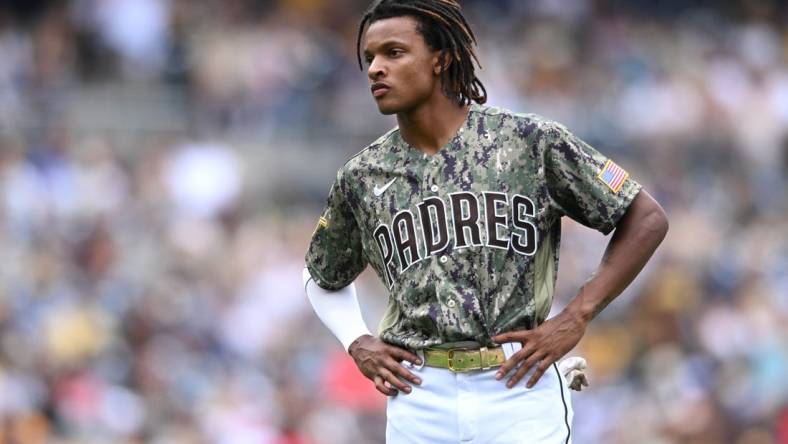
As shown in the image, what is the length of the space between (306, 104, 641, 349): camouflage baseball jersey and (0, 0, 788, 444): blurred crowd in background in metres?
5.74

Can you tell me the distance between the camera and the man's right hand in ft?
16.9

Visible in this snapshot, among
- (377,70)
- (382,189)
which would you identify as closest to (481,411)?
(382,189)

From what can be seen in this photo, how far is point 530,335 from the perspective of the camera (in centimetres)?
502

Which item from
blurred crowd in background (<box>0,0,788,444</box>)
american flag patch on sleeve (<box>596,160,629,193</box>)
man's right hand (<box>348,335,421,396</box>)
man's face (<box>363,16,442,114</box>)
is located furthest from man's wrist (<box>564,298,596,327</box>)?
blurred crowd in background (<box>0,0,788,444</box>)

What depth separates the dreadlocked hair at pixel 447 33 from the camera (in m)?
5.15

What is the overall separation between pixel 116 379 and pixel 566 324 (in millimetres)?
6840

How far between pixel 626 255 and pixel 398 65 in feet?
3.14

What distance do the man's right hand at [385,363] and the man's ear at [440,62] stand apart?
0.92 meters

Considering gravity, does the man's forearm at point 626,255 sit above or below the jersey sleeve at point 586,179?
below

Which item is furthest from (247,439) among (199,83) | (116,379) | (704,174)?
(704,174)

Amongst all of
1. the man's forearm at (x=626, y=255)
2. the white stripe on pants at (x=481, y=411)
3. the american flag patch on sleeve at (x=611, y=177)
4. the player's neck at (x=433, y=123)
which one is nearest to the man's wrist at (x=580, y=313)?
the man's forearm at (x=626, y=255)

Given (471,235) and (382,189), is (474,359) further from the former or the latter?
(382,189)

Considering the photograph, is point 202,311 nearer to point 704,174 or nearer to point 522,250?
point 704,174

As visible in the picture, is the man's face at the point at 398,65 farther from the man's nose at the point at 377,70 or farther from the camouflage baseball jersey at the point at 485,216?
the camouflage baseball jersey at the point at 485,216
